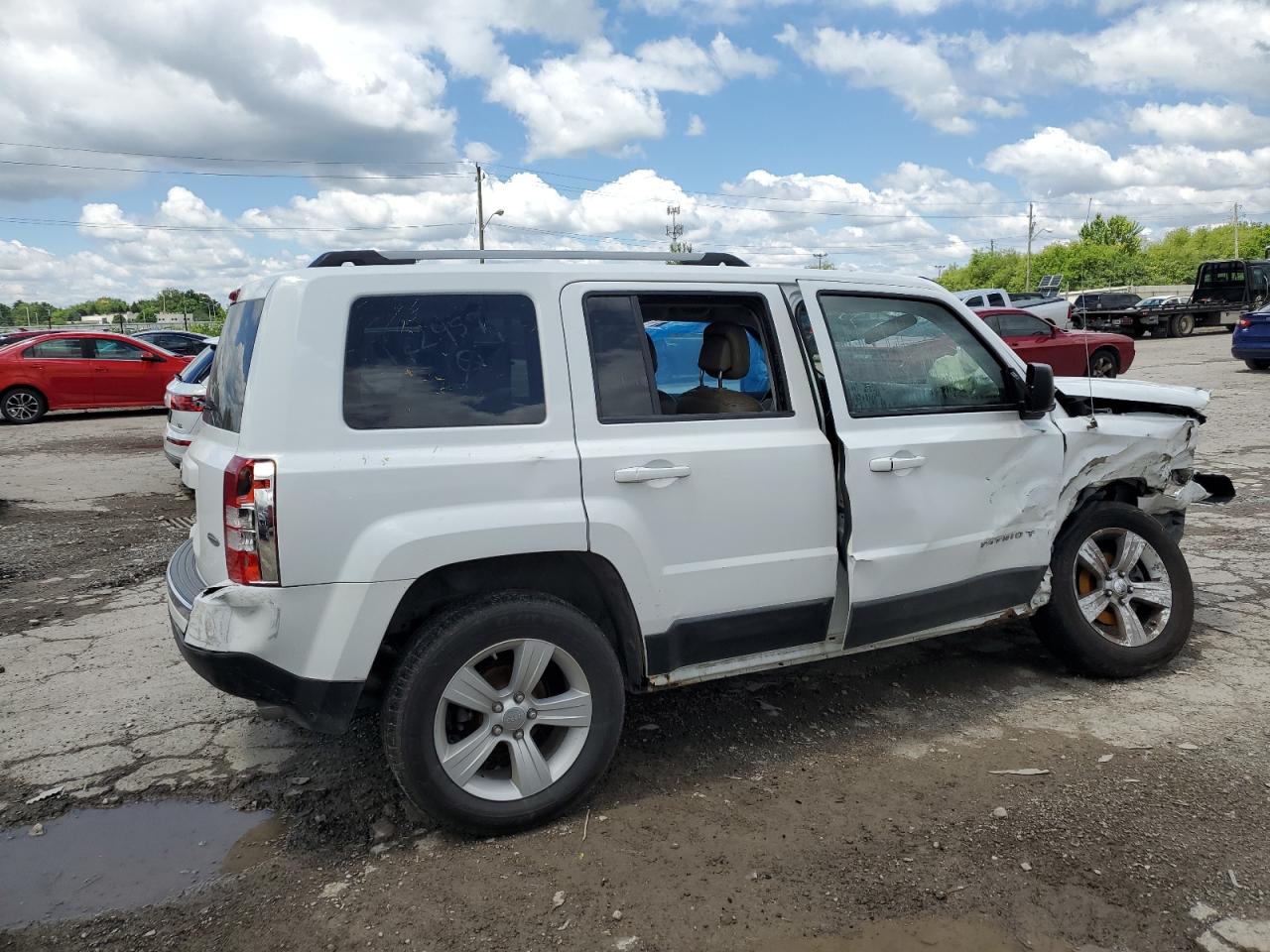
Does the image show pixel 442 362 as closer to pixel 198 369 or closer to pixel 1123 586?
pixel 1123 586

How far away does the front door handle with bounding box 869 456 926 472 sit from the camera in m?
3.58

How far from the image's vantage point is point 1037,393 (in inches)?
155

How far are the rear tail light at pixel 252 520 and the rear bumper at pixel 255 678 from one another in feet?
0.30

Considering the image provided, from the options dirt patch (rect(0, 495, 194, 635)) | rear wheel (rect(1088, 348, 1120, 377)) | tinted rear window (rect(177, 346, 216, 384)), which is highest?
tinted rear window (rect(177, 346, 216, 384))

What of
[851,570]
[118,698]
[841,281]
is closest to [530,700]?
[851,570]

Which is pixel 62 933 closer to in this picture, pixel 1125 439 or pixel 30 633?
pixel 30 633

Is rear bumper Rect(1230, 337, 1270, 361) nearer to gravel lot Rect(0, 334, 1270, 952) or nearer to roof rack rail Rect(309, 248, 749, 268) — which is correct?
gravel lot Rect(0, 334, 1270, 952)

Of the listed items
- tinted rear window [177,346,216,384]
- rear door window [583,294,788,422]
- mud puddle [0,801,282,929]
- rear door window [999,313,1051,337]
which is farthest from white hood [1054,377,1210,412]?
rear door window [999,313,1051,337]

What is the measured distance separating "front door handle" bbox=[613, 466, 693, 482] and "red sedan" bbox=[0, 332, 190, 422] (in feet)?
53.0

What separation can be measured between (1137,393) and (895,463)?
1775 millimetres

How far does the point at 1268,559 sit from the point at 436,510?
5741mm

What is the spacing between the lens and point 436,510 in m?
2.95

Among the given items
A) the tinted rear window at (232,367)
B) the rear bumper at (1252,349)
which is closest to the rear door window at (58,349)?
the tinted rear window at (232,367)

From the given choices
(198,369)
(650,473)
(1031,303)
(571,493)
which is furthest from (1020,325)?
(571,493)
